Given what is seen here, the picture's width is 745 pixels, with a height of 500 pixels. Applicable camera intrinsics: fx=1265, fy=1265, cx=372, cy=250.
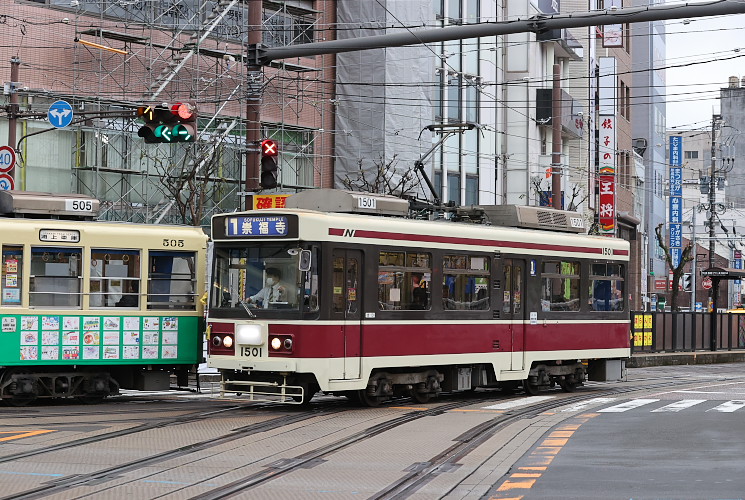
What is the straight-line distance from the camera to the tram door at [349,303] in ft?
60.6

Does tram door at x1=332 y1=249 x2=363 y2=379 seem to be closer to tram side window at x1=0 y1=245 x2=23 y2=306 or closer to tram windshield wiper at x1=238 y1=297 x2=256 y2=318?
tram windshield wiper at x1=238 y1=297 x2=256 y2=318

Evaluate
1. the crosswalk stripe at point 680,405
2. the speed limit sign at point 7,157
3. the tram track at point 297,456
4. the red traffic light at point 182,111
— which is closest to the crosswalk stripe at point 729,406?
the crosswalk stripe at point 680,405

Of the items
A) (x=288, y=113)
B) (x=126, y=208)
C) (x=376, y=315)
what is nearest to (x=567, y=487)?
(x=376, y=315)

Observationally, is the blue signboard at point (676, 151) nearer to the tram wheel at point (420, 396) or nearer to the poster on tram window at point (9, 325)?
the tram wheel at point (420, 396)

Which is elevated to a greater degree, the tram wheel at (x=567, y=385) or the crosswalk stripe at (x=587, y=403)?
the tram wheel at (x=567, y=385)

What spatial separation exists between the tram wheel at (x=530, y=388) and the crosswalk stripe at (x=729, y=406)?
343 cm

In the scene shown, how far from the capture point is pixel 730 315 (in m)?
46.0

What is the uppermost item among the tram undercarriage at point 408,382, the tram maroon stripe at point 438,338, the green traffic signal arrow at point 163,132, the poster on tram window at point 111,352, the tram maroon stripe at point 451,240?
the green traffic signal arrow at point 163,132

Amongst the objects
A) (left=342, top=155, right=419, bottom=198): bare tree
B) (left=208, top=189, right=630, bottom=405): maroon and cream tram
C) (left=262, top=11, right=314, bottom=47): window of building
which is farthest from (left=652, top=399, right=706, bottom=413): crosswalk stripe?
(left=262, top=11, right=314, bottom=47): window of building

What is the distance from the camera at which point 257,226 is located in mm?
18531

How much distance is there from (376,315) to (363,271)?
0.71 metres

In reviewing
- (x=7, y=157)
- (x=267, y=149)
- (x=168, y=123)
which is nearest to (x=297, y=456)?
(x=267, y=149)

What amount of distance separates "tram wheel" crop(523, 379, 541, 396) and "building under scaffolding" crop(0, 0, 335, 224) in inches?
540

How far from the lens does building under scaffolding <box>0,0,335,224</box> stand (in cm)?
3438
